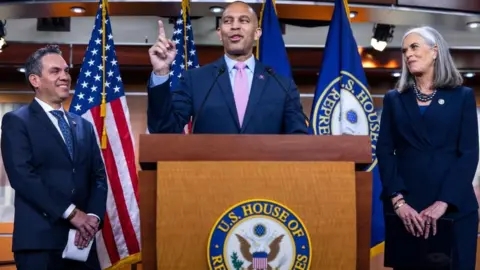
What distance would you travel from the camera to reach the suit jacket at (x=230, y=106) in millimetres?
2143

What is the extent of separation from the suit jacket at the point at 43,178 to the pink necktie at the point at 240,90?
2.91 ft

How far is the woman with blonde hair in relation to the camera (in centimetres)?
225

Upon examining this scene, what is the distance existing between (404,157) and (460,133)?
0.72 ft

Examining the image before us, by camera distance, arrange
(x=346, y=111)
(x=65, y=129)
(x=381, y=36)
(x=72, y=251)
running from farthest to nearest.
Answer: (x=381, y=36) < (x=346, y=111) < (x=65, y=129) < (x=72, y=251)

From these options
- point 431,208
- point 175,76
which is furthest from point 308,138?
point 175,76

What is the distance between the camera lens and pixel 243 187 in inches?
62.8

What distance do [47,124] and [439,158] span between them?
1592 mm

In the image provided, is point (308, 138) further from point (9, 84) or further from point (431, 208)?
point (9, 84)

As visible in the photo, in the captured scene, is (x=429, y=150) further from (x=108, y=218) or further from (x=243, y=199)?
(x=108, y=218)

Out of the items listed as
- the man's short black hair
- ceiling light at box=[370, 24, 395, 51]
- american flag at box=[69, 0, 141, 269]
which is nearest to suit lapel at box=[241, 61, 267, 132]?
the man's short black hair

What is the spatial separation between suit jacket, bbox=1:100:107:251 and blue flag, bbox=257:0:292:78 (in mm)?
1337

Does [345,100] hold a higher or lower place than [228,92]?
higher

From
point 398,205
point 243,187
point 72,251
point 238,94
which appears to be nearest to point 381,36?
point 398,205

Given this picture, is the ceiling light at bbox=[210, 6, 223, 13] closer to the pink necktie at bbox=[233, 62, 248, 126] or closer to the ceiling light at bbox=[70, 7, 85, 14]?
the ceiling light at bbox=[70, 7, 85, 14]
